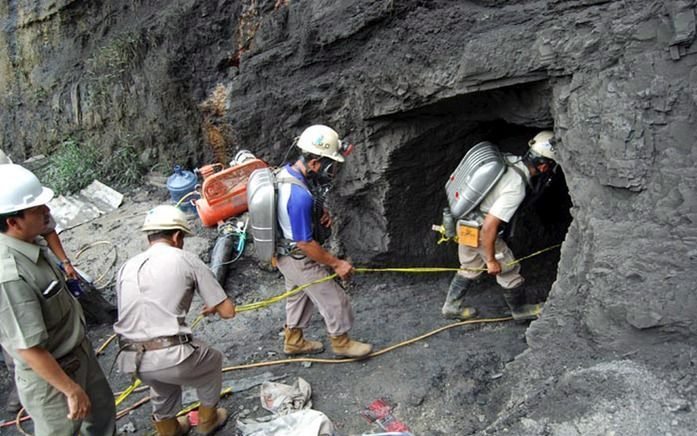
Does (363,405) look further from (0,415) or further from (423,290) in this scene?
(0,415)

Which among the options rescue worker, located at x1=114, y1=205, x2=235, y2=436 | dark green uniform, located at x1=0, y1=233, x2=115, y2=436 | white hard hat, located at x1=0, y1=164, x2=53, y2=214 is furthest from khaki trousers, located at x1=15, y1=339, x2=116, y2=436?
white hard hat, located at x1=0, y1=164, x2=53, y2=214

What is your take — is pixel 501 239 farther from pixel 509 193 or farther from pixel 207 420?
pixel 207 420

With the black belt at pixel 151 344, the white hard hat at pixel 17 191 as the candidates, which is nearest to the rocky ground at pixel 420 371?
the black belt at pixel 151 344

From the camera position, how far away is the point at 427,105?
4695 millimetres

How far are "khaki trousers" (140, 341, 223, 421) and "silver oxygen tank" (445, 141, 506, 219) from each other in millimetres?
2281

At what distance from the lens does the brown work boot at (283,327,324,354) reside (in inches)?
186

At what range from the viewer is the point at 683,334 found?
2881 millimetres

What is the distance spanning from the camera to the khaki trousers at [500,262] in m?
4.71

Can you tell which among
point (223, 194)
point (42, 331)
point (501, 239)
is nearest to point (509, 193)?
point (501, 239)

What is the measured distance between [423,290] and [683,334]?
119 inches

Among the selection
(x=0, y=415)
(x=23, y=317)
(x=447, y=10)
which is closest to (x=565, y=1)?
(x=447, y=10)

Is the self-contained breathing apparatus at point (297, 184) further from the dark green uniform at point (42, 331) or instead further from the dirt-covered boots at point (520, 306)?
the dirt-covered boots at point (520, 306)

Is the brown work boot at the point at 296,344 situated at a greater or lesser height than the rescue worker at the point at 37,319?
lesser

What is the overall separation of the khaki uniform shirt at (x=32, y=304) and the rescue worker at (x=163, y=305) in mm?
336
